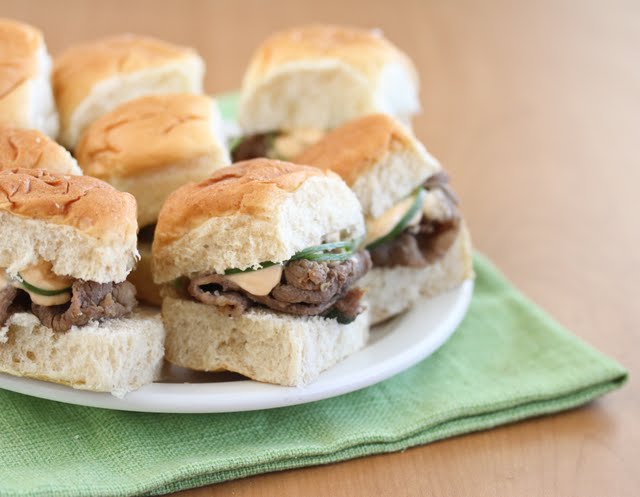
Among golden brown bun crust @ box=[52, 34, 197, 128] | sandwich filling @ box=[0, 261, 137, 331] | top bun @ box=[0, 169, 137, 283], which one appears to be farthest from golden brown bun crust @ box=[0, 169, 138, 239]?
golden brown bun crust @ box=[52, 34, 197, 128]

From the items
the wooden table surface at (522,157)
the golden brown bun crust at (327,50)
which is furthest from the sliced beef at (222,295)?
the golden brown bun crust at (327,50)

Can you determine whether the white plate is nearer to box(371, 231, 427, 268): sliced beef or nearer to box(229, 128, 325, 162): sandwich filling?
box(371, 231, 427, 268): sliced beef

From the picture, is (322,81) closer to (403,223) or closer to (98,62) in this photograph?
(98,62)

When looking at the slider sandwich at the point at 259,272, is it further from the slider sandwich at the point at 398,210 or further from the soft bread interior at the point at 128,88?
the soft bread interior at the point at 128,88

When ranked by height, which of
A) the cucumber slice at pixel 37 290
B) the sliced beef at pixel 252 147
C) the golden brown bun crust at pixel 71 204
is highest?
the golden brown bun crust at pixel 71 204

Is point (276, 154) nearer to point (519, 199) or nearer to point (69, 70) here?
point (69, 70)

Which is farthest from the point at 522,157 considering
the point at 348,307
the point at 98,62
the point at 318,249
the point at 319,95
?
the point at 318,249

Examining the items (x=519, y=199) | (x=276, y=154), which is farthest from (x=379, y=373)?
(x=519, y=199)
